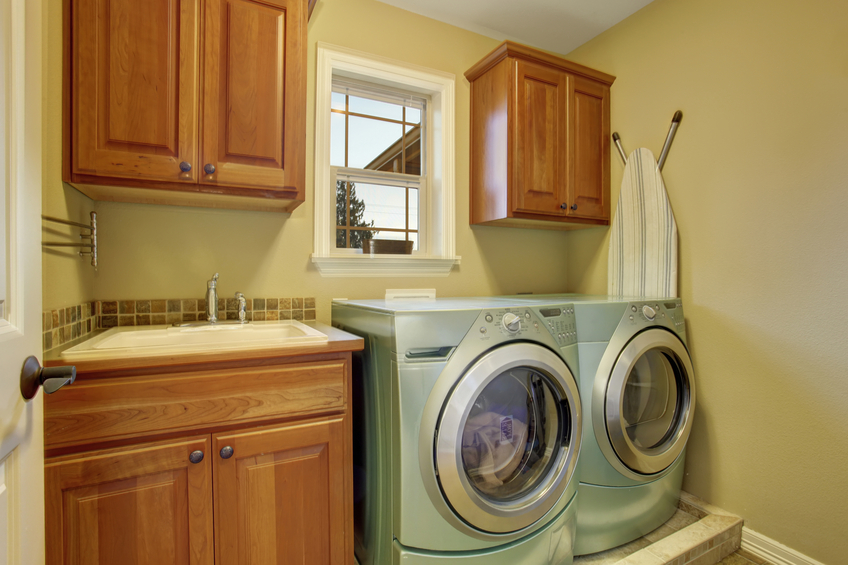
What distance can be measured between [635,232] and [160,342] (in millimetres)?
2311

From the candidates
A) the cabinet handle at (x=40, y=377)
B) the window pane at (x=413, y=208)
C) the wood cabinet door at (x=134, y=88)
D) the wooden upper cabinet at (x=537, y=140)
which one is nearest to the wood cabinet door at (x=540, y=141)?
the wooden upper cabinet at (x=537, y=140)

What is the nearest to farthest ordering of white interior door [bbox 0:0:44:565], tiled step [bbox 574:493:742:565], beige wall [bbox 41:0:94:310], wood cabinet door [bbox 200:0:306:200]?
white interior door [bbox 0:0:44:565] < beige wall [bbox 41:0:94:310] < wood cabinet door [bbox 200:0:306:200] < tiled step [bbox 574:493:742:565]

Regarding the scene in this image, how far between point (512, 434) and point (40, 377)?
4.16ft

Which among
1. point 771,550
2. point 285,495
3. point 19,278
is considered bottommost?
point 771,550

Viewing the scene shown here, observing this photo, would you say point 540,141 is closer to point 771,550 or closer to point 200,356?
point 200,356

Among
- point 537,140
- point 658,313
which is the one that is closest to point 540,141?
point 537,140

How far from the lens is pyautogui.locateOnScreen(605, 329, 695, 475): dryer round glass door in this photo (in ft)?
5.57

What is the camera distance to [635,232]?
7.74ft

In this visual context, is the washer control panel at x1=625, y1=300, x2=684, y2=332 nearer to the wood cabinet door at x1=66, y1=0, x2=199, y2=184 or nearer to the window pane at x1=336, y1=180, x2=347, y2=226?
the window pane at x1=336, y1=180, x2=347, y2=226

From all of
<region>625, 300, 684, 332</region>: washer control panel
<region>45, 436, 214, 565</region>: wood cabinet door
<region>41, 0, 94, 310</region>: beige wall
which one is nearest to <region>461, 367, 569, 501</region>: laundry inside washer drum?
<region>625, 300, 684, 332</region>: washer control panel

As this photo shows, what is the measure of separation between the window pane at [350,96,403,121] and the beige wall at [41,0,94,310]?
49.5 inches

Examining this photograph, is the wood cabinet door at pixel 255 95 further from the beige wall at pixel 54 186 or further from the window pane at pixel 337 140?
the window pane at pixel 337 140

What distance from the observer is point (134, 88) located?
1.45 metres

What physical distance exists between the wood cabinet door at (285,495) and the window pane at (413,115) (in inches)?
69.7
